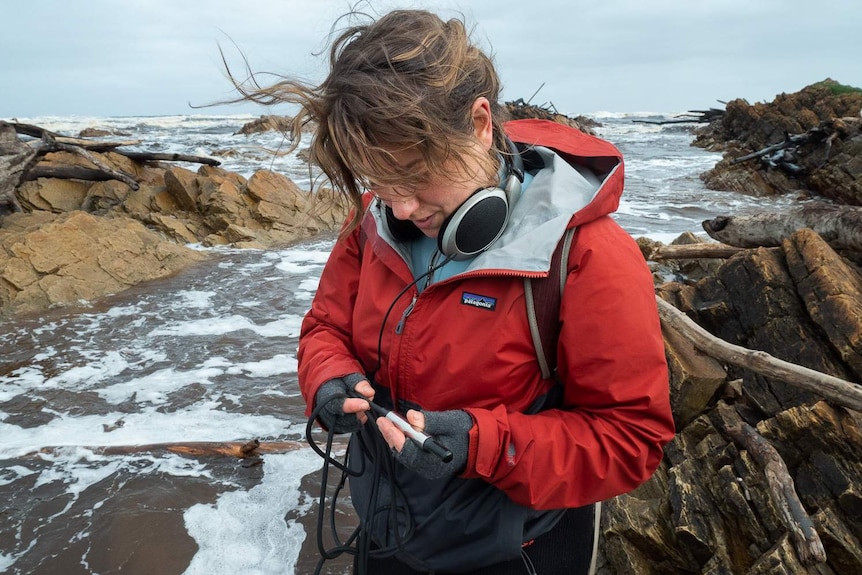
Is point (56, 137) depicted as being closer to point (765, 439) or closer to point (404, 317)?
point (404, 317)

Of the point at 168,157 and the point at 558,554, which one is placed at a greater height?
the point at 168,157

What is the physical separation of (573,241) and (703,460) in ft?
6.73

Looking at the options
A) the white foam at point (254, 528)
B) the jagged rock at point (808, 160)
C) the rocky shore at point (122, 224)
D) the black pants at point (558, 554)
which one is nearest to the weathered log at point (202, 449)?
the white foam at point (254, 528)

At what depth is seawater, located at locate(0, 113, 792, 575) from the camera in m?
3.20

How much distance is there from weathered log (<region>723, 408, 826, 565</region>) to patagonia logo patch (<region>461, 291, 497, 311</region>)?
1.72m

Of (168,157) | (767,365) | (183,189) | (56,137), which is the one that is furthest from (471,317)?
(168,157)

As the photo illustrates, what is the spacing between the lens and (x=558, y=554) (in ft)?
6.42

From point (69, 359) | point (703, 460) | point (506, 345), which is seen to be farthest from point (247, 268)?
point (506, 345)

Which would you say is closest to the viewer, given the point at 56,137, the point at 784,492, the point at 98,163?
the point at 784,492

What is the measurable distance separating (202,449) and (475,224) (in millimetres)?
3285

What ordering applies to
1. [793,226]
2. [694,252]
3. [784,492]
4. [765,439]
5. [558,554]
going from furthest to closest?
[694,252], [793,226], [765,439], [784,492], [558,554]

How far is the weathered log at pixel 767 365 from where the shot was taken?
2.77m

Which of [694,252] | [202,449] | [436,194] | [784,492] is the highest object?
[436,194]

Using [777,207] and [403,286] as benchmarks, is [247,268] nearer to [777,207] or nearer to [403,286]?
[403,286]
